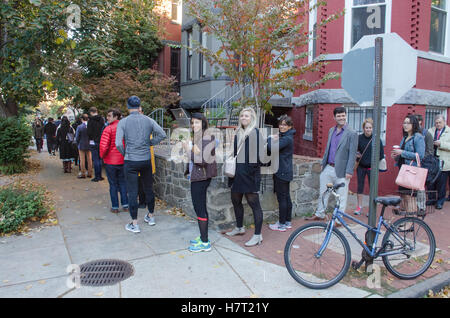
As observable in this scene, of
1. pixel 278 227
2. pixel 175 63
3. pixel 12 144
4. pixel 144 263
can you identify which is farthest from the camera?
pixel 175 63

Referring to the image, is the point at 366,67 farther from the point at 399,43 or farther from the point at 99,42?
the point at 99,42

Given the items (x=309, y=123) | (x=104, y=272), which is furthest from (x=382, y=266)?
(x=309, y=123)

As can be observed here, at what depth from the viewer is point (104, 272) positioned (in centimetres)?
411

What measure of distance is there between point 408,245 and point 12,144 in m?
10.8

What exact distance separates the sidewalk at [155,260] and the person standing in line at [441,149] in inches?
59.1

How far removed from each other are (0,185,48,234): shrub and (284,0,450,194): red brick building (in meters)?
6.63

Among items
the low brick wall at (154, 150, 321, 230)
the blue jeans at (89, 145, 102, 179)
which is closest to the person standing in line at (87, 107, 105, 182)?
the blue jeans at (89, 145, 102, 179)

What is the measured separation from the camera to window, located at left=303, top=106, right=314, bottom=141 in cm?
1058

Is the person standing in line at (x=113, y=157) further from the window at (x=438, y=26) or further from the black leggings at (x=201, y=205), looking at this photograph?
the window at (x=438, y=26)

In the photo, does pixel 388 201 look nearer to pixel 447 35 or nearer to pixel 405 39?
pixel 405 39

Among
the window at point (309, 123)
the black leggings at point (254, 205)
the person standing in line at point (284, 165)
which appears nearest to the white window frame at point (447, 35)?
the window at point (309, 123)
